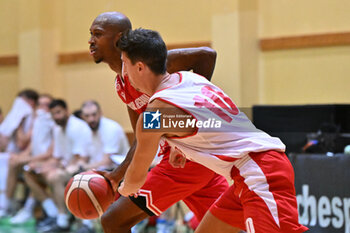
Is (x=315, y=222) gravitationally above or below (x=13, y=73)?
below

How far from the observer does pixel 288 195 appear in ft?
9.48

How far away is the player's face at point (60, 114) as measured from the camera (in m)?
7.61

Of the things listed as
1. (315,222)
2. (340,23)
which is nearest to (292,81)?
(340,23)

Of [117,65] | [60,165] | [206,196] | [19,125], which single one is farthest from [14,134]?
[206,196]

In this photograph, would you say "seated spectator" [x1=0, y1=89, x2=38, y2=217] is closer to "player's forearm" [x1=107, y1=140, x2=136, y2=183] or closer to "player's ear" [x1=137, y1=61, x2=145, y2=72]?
"player's forearm" [x1=107, y1=140, x2=136, y2=183]

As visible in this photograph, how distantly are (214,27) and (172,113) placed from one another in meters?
5.38

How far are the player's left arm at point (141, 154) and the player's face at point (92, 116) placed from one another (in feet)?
14.0

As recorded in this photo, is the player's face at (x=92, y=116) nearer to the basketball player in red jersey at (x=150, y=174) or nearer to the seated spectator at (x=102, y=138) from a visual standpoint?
the seated spectator at (x=102, y=138)

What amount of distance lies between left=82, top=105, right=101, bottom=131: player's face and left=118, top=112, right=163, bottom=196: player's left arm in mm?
4280

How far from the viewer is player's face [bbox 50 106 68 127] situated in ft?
25.0

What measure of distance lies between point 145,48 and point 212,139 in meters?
0.58

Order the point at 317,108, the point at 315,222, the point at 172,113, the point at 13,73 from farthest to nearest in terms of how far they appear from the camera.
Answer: the point at 13,73 < the point at 317,108 < the point at 315,222 < the point at 172,113

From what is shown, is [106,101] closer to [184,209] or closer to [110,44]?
[184,209]

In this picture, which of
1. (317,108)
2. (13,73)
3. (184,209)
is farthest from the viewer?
(13,73)
